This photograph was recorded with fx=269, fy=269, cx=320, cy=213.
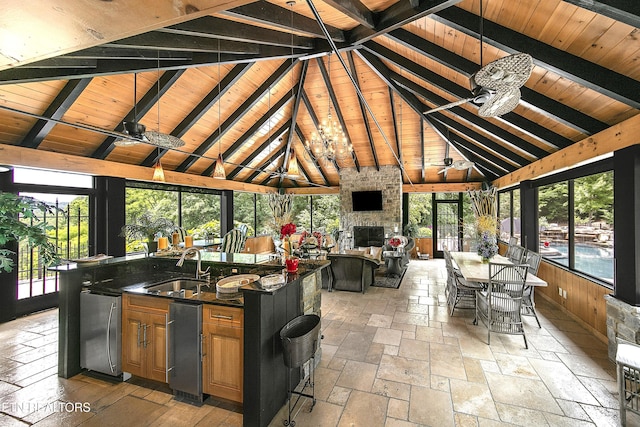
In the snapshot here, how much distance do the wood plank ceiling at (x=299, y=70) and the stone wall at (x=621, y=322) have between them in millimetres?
2137

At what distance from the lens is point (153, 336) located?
8.69ft

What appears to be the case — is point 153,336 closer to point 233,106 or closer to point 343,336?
point 343,336

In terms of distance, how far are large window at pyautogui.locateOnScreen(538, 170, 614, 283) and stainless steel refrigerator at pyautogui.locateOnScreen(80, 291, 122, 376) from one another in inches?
245

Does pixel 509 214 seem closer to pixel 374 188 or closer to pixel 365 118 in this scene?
pixel 374 188

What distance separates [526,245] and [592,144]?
9.56ft

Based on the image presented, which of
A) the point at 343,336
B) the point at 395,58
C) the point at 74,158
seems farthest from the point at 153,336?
the point at 395,58

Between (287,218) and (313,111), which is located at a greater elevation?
(313,111)

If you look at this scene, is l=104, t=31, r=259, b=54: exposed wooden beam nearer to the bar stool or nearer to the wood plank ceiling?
the wood plank ceiling

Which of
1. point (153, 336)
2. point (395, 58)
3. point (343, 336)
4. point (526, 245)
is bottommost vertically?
point (343, 336)

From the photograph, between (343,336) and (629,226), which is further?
(343,336)

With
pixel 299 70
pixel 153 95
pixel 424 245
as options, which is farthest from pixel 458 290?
pixel 153 95

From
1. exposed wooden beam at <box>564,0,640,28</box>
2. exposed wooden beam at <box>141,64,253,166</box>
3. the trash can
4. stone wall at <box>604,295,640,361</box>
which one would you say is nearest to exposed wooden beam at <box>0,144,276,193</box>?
exposed wooden beam at <box>141,64,253,166</box>

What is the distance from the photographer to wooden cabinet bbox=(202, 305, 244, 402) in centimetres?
234

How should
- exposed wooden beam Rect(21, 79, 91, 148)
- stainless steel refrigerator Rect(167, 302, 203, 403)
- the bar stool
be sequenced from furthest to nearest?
exposed wooden beam Rect(21, 79, 91, 148)
stainless steel refrigerator Rect(167, 302, 203, 403)
the bar stool
